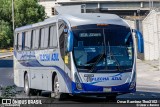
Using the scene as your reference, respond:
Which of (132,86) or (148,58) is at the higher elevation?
(132,86)

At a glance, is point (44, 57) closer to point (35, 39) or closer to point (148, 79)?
point (35, 39)

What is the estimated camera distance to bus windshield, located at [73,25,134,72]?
57.0 ft

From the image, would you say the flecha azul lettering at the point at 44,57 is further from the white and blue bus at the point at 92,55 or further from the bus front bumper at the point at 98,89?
the bus front bumper at the point at 98,89

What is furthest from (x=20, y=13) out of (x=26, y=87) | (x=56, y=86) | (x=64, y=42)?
(x=64, y=42)

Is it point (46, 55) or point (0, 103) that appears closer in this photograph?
Answer: point (0, 103)

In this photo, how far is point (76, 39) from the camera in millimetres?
17562

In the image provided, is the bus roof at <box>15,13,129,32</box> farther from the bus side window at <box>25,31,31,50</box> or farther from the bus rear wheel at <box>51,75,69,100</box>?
the bus side window at <box>25,31,31,50</box>

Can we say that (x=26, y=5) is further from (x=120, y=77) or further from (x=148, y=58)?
(x=120, y=77)

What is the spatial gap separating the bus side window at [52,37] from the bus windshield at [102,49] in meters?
1.67

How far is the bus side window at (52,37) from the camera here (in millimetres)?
19195

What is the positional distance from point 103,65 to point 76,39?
4.00 ft

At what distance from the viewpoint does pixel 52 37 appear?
19516 millimetres

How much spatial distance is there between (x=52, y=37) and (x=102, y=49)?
8.73ft

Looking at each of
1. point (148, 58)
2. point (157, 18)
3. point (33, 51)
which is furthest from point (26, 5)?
point (33, 51)
